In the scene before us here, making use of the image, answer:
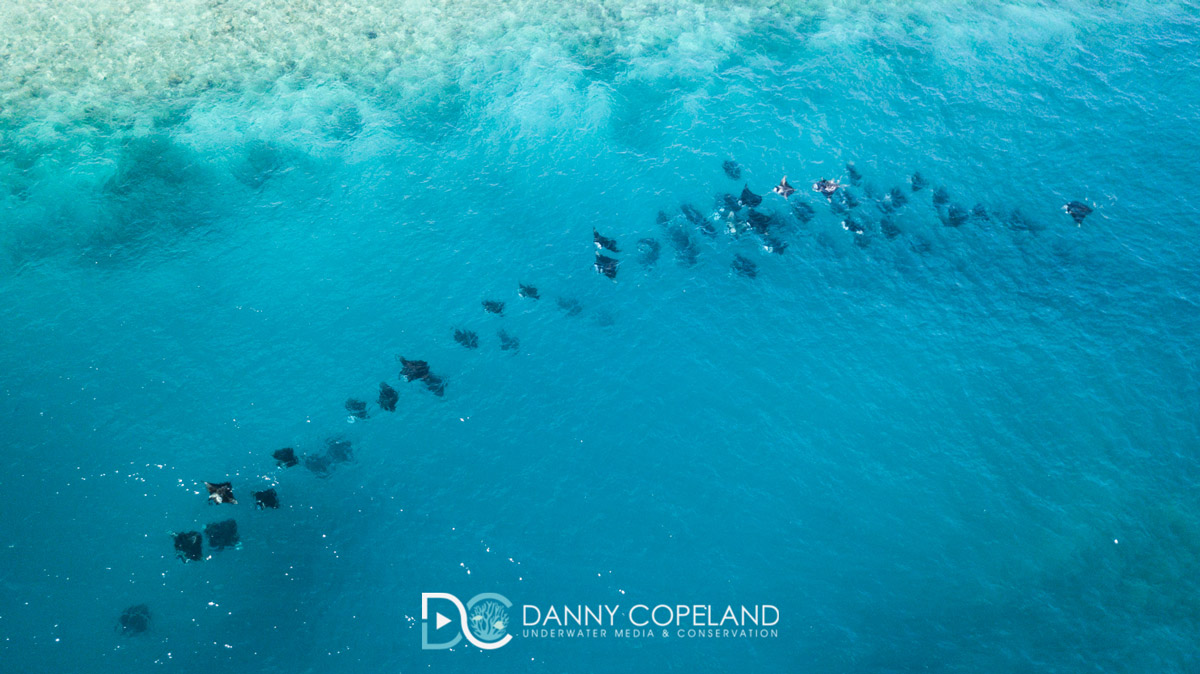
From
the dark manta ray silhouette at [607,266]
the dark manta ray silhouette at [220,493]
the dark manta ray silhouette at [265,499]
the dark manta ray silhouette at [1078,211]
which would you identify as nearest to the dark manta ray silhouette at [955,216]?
the dark manta ray silhouette at [1078,211]

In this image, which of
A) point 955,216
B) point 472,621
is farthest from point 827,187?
point 472,621

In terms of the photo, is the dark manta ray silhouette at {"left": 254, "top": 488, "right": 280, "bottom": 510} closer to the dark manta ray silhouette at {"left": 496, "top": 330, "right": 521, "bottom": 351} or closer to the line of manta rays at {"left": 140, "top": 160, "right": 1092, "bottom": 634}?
the line of manta rays at {"left": 140, "top": 160, "right": 1092, "bottom": 634}

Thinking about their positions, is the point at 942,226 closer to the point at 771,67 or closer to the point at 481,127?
the point at 771,67

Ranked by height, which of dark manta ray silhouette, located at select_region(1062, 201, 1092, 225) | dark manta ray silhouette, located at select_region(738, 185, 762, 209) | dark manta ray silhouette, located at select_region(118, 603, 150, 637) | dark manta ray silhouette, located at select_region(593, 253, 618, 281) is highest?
dark manta ray silhouette, located at select_region(738, 185, 762, 209)

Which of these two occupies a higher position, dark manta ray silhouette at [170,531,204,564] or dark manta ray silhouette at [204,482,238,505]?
dark manta ray silhouette at [204,482,238,505]

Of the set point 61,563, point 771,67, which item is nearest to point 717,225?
point 771,67

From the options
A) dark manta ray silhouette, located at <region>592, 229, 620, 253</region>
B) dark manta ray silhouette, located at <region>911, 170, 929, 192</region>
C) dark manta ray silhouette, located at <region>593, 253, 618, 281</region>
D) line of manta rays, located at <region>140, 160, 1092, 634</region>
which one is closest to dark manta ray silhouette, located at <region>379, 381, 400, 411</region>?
line of manta rays, located at <region>140, 160, 1092, 634</region>

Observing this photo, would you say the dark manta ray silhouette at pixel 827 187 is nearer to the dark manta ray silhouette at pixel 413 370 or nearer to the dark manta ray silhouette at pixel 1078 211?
the dark manta ray silhouette at pixel 1078 211
